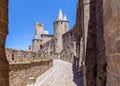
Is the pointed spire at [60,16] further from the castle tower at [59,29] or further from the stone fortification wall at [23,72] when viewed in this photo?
the stone fortification wall at [23,72]

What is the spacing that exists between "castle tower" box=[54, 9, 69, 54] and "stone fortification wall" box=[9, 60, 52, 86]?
33.3 m

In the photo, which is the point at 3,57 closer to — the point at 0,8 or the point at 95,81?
the point at 0,8

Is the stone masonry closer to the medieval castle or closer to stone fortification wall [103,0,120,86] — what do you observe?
stone fortification wall [103,0,120,86]

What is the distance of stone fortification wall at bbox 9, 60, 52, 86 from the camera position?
10422 millimetres

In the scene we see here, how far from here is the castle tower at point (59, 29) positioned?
1982 inches

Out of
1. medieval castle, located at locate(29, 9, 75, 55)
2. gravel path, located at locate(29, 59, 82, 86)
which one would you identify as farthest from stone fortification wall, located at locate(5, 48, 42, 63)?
medieval castle, located at locate(29, 9, 75, 55)

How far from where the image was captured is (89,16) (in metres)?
8.02

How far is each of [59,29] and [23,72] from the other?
40.3 metres

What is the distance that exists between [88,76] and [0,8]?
5.01 meters

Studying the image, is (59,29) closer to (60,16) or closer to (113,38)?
(60,16)

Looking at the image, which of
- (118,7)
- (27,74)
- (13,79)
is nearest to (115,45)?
(118,7)

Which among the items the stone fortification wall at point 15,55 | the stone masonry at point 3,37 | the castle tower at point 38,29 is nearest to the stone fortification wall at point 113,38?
the stone masonry at point 3,37

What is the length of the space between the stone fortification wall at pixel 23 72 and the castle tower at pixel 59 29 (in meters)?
33.3

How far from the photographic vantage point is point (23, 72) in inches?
478
